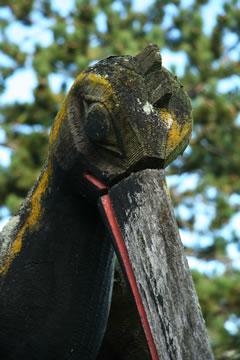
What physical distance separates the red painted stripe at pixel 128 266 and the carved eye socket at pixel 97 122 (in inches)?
4.9

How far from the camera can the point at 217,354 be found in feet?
16.0

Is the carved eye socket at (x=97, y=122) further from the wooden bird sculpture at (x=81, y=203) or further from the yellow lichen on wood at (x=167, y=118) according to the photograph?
the yellow lichen on wood at (x=167, y=118)

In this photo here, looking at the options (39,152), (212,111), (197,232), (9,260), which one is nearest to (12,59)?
(39,152)

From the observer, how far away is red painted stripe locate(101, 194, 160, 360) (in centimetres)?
113

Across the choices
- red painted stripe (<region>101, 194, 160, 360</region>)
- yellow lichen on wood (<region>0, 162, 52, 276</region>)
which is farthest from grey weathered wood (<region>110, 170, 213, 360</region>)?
yellow lichen on wood (<region>0, 162, 52, 276</region>)

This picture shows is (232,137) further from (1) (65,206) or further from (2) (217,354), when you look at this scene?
(1) (65,206)

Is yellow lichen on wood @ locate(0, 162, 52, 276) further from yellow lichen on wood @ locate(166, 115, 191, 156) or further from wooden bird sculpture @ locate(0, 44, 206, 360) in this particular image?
yellow lichen on wood @ locate(166, 115, 191, 156)

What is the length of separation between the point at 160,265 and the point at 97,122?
0.31 m

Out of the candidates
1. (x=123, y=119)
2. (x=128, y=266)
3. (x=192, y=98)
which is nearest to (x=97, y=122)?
(x=123, y=119)

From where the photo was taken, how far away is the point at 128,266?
118cm

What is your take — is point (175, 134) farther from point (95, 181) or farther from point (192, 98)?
point (192, 98)

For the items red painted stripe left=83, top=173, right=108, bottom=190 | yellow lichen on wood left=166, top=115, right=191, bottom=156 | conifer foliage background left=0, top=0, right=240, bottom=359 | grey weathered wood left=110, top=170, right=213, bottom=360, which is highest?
conifer foliage background left=0, top=0, right=240, bottom=359

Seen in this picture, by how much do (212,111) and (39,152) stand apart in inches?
76.4

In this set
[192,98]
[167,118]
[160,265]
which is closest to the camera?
[160,265]
